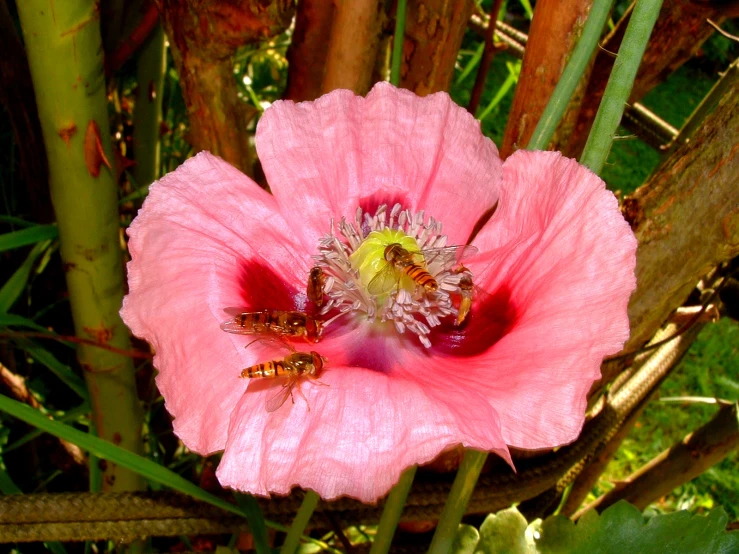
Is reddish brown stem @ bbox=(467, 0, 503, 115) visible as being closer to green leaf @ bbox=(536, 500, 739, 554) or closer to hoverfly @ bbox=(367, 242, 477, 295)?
hoverfly @ bbox=(367, 242, 477, 295)

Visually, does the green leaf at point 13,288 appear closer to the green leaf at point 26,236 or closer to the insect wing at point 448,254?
the green leaf at point 26,236

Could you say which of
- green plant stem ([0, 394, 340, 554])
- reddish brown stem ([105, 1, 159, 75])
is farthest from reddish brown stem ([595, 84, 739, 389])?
reddish brown stem ([105, 1, 159, 75])

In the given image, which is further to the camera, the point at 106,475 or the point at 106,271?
the point at 106,475

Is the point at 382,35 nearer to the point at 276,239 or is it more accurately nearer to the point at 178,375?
the point at 276,239

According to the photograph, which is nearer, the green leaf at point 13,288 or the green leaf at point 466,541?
the green leaf at point 466,541

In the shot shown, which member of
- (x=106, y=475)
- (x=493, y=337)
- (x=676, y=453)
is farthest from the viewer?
(x=676, y=453)

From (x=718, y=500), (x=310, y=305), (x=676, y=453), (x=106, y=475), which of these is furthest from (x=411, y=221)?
(x=718, y=500)

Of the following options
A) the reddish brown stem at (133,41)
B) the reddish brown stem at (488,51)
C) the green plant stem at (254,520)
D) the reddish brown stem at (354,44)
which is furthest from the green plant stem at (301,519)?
the reddish brown stem at (488,51)
